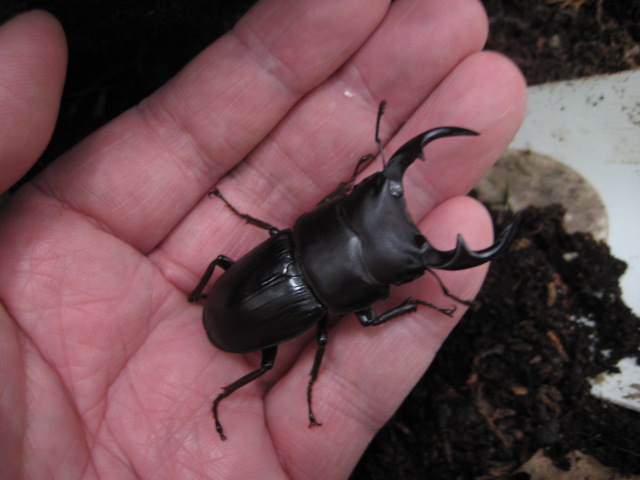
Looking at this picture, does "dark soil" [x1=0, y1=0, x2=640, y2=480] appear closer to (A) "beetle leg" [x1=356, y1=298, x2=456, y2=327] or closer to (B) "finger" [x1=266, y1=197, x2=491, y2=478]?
(B) "finger" [x1=266, y1=197, x2=491, y2=478]

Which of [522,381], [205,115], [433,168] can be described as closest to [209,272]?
[205,115]

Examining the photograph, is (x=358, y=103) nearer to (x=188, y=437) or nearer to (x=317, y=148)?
(x=317, y=148)

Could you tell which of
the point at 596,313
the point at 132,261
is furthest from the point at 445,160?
the point at 132,261

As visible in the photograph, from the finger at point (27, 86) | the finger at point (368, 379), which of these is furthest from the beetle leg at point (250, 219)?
the finger at point (27, 86)

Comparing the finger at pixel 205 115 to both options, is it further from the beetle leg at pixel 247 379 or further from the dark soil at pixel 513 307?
the beetle leg at pixel 247 379

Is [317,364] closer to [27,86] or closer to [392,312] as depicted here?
[392,312]

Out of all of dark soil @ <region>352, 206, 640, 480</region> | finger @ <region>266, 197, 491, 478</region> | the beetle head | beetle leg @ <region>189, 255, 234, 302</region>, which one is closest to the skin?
finger @ <region>266, 197, 491, 478</region>
